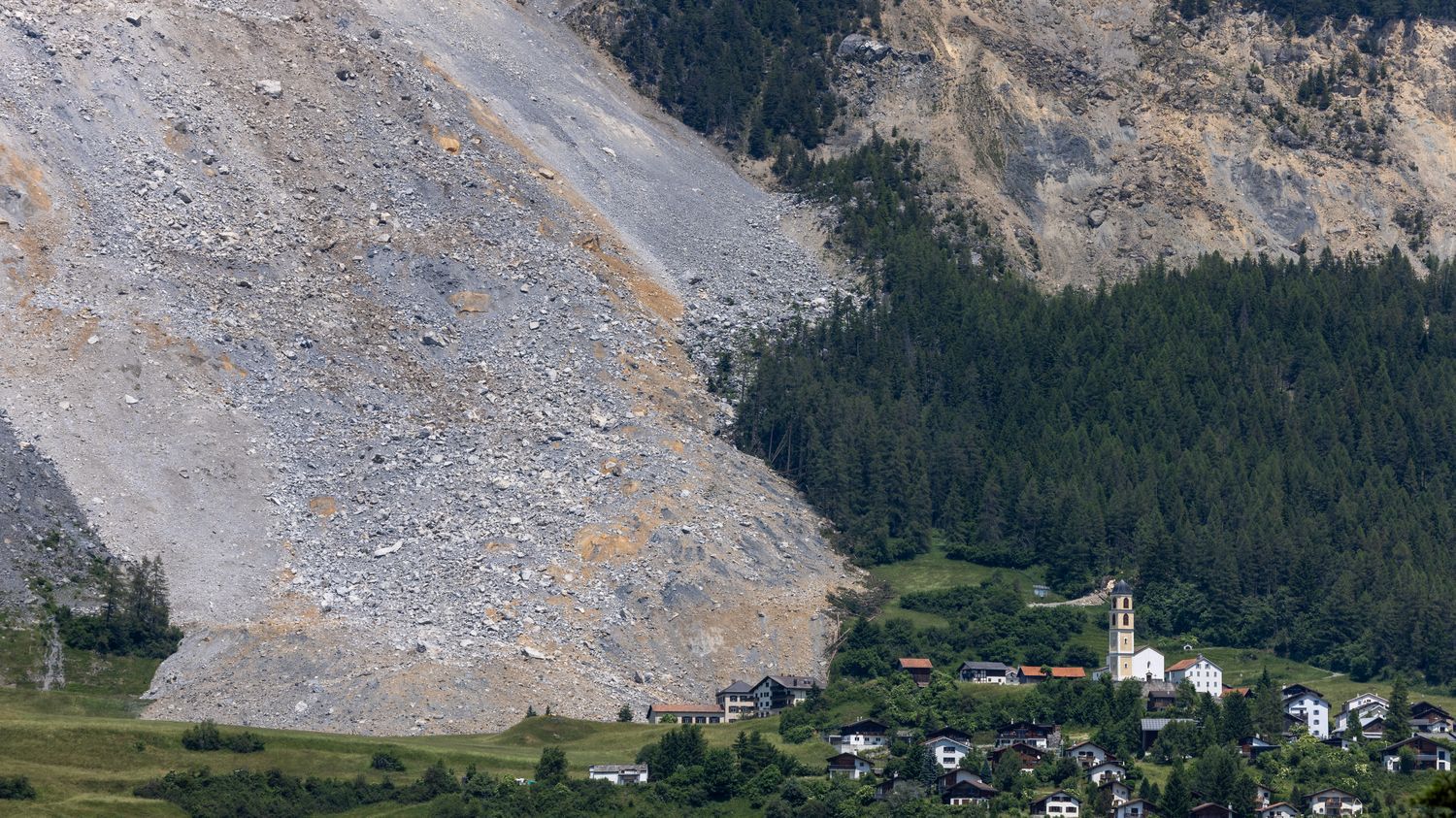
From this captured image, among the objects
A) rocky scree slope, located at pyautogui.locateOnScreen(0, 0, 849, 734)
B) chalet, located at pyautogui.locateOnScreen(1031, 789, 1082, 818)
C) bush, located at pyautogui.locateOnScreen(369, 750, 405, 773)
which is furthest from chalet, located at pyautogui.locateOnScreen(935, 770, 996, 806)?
bush, located at pyautogui.locateOnScreen(369, 750, 405, 773)

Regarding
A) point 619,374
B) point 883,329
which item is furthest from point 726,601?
point 883,329

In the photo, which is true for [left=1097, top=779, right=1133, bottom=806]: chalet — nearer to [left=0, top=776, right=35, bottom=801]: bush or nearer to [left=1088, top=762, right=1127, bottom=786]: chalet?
[left=1088, top=762, right=1127, bottom=786]: chalet

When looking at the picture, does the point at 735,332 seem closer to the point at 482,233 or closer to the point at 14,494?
the point at 482,233

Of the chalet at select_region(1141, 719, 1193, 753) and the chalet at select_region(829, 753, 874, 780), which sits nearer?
the chalet at select_region(829, 753, 874, 780)

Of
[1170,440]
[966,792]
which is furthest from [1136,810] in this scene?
[1170,440]

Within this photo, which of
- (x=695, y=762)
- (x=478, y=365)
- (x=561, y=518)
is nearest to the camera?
(x=695, y=762)

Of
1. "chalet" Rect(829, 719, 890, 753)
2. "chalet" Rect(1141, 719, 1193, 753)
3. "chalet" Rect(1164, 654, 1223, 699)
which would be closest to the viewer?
"chalet" Rect(1141, 719, 1193, 753)
